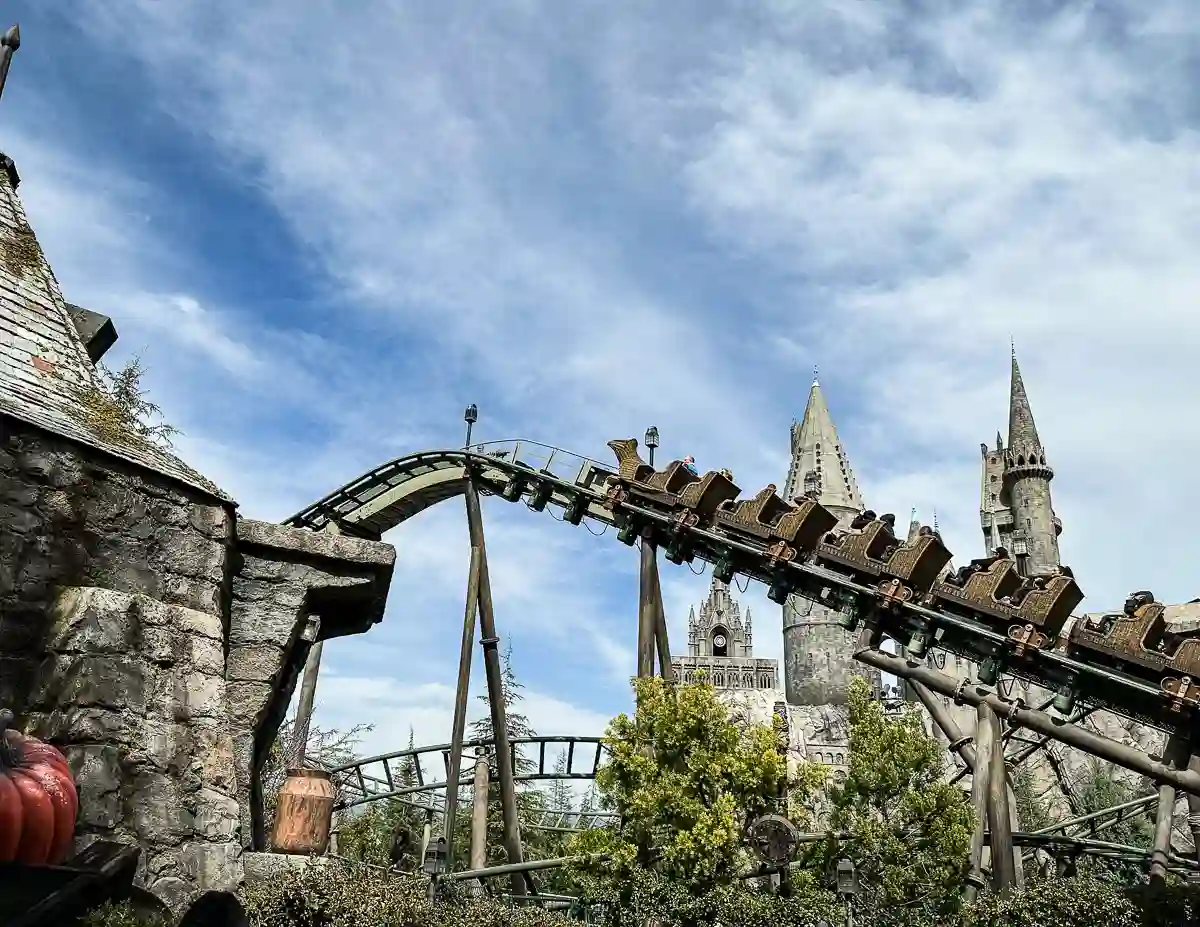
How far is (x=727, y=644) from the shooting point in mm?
75875

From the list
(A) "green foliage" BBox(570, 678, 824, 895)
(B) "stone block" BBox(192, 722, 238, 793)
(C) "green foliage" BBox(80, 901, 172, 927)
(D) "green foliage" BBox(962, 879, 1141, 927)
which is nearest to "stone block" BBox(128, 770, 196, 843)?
(B) "stone block" BBox(192, 722, 238, 793)

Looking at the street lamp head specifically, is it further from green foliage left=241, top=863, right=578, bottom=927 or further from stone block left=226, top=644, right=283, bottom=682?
stone block left=226, top=644, right=283, bottom=682

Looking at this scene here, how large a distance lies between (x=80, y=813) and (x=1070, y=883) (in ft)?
32.6

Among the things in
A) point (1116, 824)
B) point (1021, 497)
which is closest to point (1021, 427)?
point (1021, 497)

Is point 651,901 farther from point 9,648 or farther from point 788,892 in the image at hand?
point 9,648

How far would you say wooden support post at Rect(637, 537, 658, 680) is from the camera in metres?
14.6

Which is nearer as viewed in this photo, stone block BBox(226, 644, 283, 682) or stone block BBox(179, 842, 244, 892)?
stone block BBox(179, 842, 244, 892)

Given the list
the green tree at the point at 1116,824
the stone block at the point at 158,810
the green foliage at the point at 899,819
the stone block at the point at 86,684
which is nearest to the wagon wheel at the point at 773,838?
the green foliage at the point at 899,819

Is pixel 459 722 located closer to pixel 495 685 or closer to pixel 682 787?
pixel 495 685

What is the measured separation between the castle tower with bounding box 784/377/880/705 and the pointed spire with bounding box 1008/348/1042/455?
12.7m

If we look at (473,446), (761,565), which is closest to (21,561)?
(761,565)

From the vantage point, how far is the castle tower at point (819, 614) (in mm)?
60094

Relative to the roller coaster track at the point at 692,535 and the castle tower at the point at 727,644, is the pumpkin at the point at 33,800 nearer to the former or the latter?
the roller coaster track at the point at 692,535

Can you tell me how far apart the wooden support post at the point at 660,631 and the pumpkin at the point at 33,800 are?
9.48 meters
